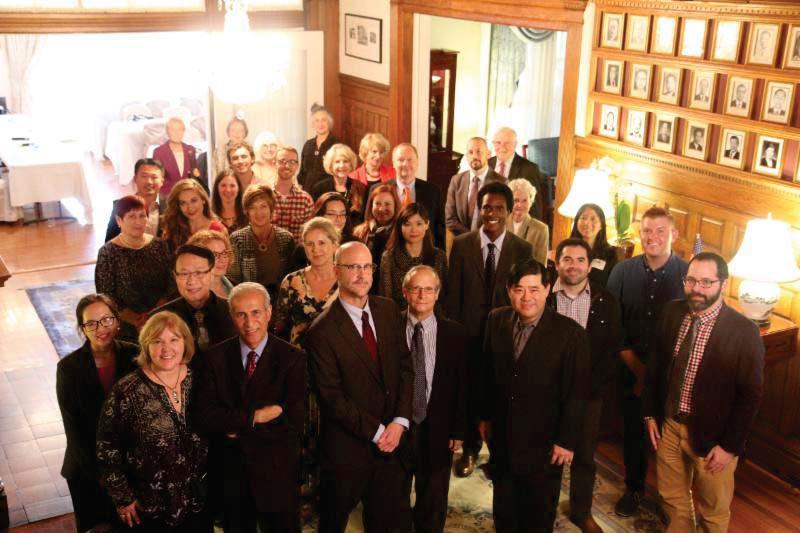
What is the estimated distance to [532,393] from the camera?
143 inches

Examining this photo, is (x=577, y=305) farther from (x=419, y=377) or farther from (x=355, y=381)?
(x=355, y=381)

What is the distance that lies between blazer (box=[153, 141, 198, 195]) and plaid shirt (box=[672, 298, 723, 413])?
4820 mm

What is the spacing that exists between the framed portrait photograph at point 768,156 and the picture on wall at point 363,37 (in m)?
4.54

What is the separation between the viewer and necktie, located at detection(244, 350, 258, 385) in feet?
11.4

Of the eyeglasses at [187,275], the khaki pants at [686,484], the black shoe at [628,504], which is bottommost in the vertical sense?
the black shoe at [628,504]

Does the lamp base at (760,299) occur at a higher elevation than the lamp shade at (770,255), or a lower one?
lower

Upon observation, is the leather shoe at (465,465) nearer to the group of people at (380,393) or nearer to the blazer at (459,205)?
the group of people at (380,393)

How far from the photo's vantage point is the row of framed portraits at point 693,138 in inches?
191

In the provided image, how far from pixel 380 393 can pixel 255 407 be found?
0.56 meters

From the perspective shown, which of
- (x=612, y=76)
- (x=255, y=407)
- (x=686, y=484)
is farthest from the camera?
(x=612, y=76)

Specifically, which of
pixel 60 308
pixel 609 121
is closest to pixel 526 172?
pixel 609 121

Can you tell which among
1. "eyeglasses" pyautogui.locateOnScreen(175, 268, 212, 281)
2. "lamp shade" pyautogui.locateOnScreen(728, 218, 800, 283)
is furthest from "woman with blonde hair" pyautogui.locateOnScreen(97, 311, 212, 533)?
"lamp shade" pyautogui.locateOnScreen(728, 218, 800, 283)

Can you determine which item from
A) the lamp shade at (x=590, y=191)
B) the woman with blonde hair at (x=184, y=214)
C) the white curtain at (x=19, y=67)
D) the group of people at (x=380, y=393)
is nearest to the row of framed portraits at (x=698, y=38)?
the lamp shade at (x=590, y=191)

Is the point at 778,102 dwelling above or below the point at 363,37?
below
